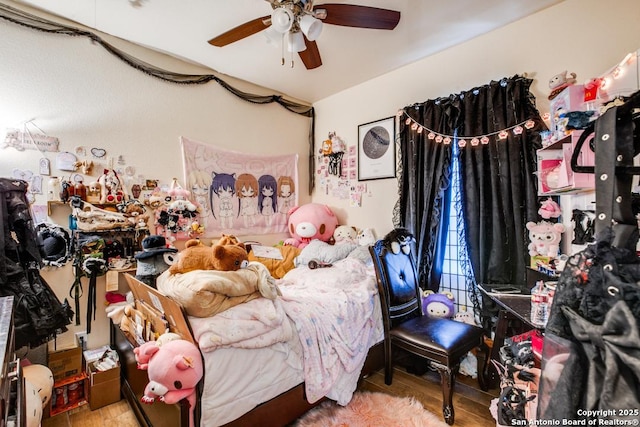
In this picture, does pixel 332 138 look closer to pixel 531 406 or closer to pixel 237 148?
Result: pixel 237 148

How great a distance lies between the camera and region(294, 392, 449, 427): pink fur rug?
5.67 feet

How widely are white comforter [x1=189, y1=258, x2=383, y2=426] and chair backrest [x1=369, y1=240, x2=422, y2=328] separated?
123 millimetres

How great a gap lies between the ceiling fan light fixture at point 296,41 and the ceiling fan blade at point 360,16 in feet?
0.58

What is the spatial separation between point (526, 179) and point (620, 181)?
183 cm

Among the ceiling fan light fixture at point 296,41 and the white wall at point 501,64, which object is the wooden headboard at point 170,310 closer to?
the ceiling fan light fixture at point 296,41

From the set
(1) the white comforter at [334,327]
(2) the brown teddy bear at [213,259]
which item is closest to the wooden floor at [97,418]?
(2) the brown teddy bear at [213,259]

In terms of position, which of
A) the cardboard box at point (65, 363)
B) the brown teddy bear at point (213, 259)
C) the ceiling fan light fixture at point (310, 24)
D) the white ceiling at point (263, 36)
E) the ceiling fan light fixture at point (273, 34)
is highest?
the white ceiling at point (263, 36)

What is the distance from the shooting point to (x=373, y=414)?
1808mm

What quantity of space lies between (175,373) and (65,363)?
57.6 inches

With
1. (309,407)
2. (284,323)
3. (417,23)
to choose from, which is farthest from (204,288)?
(417,23)

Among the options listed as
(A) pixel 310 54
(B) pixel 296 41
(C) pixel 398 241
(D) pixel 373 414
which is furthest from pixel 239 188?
(D) pixel 373 414

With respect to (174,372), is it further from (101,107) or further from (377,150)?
(377,150)

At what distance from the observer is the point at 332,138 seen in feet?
11.6

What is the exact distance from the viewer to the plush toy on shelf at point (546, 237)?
77.5 inches
